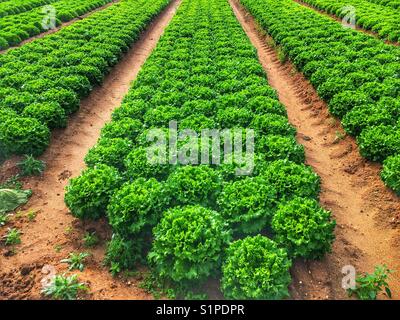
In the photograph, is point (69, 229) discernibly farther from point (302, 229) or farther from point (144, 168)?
point (302, 229)

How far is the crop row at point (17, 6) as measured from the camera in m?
32.1

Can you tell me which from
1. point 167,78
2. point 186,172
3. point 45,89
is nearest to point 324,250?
point 186,172

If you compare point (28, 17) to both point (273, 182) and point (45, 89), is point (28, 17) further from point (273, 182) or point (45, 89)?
point (273, 182)

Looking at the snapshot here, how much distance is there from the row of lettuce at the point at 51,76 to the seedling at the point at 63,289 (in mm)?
5742

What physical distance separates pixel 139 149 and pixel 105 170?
1.11 m

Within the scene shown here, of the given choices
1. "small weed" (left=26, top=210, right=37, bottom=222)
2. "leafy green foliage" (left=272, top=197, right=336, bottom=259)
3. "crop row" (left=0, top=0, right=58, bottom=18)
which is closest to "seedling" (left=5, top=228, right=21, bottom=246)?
"small weed" (left=26, top=210, right=37, bottom=222)

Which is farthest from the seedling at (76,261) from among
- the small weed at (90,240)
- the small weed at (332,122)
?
the small weed at (332,122)

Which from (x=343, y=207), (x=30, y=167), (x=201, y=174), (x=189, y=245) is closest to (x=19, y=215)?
(x=30, y=167)

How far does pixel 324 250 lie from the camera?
7.56 metres

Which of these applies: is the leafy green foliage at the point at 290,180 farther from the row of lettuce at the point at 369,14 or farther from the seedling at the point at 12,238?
the row of lettuce at the point at 369,14

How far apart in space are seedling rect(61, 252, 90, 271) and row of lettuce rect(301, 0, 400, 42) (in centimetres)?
2243

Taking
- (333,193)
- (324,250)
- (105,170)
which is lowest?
(333,193)

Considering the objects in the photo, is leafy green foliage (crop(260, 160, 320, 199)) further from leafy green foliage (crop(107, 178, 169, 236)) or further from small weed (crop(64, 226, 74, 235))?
small weed (crop(64, 226, 74, 235))

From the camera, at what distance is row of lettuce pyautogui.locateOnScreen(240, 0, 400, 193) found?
1095 cm
